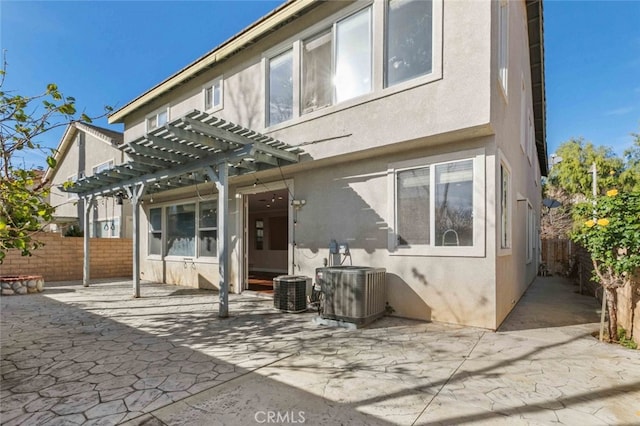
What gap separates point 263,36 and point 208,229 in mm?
5813

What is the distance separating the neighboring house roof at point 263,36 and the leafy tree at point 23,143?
5.81 m

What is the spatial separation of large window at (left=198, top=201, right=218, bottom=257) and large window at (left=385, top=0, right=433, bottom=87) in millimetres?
6592

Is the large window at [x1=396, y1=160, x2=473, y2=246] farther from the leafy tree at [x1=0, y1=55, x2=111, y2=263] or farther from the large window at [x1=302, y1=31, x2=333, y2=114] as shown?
the leafy tree at [x1=0, y1=55, x2=111, y2=263]

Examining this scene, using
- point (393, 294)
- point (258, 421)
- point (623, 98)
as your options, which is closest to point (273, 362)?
point (258, 421)

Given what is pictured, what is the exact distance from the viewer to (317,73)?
24.9 feet

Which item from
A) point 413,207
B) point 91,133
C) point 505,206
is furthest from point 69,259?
point 505,206

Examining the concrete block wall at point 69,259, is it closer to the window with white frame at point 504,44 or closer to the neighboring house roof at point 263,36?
the neighboring house roof at point 263,36

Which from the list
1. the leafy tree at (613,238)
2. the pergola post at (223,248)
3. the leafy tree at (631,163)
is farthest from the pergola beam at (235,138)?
the leafy tree at (631,163)

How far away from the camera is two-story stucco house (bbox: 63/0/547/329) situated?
5.53 meters

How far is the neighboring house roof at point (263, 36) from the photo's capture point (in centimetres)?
764

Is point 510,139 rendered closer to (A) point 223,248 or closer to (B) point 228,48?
(A) point 223,248

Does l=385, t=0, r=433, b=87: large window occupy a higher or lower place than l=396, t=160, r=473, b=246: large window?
higher

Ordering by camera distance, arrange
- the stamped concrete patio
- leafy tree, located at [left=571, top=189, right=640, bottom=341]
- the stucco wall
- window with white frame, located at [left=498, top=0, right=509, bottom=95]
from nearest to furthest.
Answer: the stamped concrete patio, leafy tree, located at [left=571, top=189, right=640, bottom=341], window with white frame, located at [left=498, top=0, right=509, bottom=95], the stucco wall
